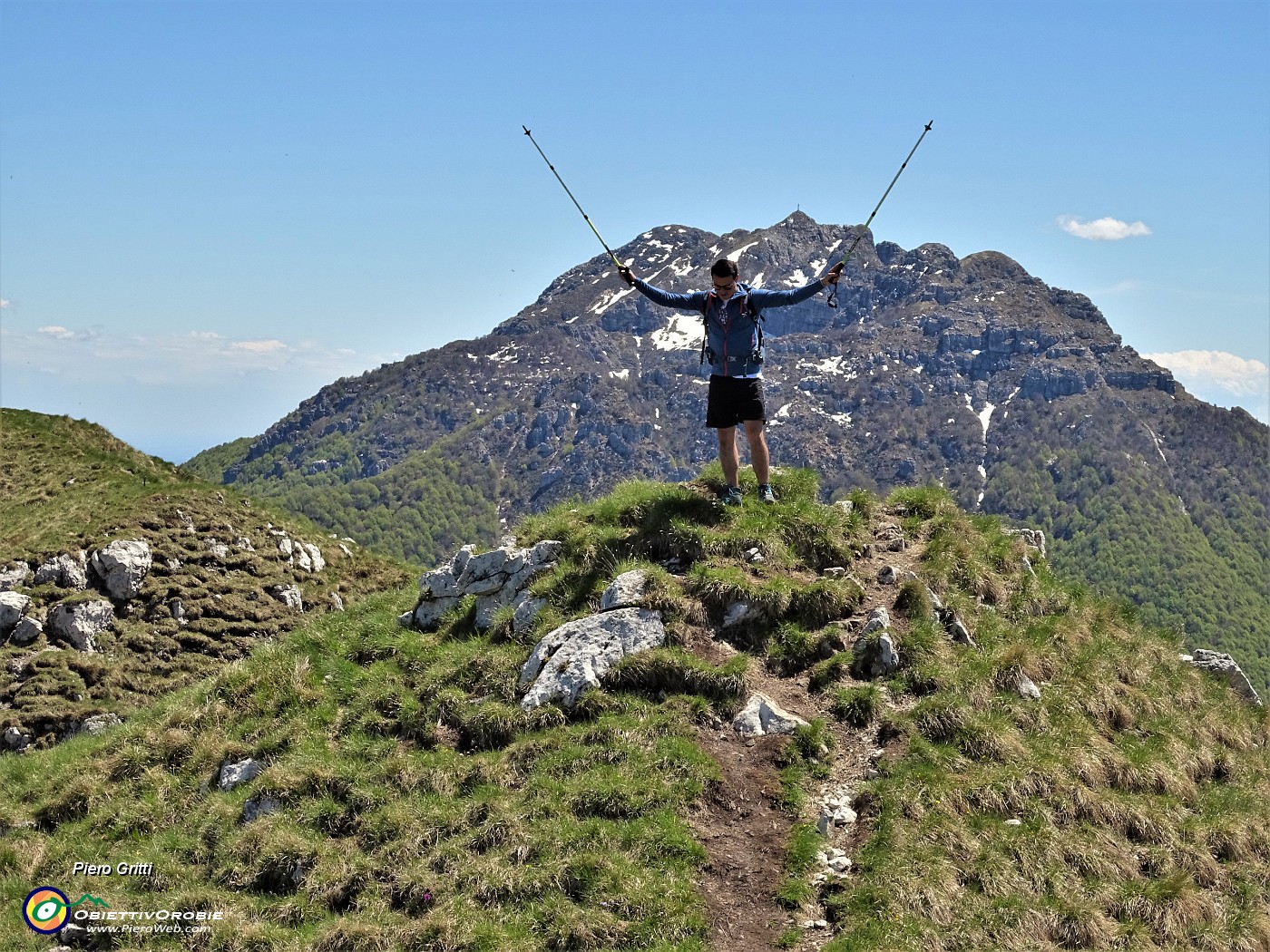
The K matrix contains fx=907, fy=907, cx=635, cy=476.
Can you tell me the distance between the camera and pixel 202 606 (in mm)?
26281

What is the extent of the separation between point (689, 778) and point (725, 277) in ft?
29.1

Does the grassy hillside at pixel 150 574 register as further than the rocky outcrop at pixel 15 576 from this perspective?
No

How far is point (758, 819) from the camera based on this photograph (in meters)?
11.8

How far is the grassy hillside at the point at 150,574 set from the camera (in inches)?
917

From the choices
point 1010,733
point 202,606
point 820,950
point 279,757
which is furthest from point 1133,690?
point 202,606

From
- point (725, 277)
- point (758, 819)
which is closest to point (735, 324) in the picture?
point (725, 277)

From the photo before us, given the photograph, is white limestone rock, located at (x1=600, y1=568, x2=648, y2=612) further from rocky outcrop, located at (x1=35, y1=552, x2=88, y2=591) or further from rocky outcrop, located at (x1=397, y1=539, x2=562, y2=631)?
rocky outcrop, located at (x1=35, y1=552, x2=88, y2=591)

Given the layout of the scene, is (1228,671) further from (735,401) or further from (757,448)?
(735,401)

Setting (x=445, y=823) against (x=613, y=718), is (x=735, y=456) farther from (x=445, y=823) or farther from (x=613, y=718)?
(x=445, y=823)

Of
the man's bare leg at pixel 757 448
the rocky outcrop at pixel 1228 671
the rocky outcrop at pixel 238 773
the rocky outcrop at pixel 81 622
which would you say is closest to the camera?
the rocky outcrop at pixel 238 773

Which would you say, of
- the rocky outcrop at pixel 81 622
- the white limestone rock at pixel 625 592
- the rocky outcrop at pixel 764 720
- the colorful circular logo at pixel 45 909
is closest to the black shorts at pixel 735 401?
the white limestone rock at pixel 625 592

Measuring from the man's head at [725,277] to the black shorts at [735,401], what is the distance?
157 cm

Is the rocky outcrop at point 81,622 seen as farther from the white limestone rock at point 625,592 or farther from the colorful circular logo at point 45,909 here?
the white limestone rock at point 625,592

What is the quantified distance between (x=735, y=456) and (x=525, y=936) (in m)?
10.0
